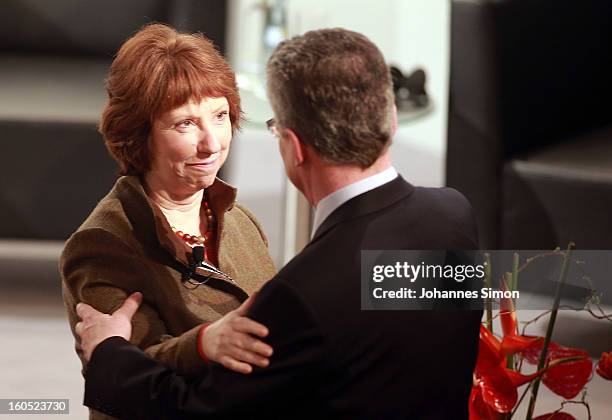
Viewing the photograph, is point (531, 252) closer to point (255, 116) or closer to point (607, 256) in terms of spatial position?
point (607, 256)

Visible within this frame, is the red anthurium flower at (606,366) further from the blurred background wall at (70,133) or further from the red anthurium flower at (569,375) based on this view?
the blurred background wall at (70,133)

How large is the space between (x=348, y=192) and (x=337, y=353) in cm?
20

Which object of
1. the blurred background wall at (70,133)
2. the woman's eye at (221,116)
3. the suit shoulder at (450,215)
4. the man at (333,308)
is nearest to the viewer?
the man at (333,308)

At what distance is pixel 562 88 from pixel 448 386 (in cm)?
Result: 208

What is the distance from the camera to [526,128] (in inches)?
136

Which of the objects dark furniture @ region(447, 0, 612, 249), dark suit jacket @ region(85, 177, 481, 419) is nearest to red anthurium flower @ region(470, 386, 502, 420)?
dark suit jacket @ region(85, 177, 481, 419)

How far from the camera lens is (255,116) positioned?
312 centimetres

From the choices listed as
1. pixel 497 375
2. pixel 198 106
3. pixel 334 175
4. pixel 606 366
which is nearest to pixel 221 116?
pixel 198 106

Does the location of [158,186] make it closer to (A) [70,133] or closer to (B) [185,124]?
(B) [185,124]

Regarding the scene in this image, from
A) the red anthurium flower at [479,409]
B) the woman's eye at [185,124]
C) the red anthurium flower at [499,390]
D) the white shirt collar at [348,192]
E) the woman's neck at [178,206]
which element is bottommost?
the red anthurium flower at [479,409]

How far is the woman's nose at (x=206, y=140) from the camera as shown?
5.60ft

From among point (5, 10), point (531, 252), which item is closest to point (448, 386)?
point (531, 252)

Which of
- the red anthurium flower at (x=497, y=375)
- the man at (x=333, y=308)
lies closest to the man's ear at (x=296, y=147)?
the man at (x=333, y=308)

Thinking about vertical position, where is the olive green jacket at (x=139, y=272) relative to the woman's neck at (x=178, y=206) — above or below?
below
